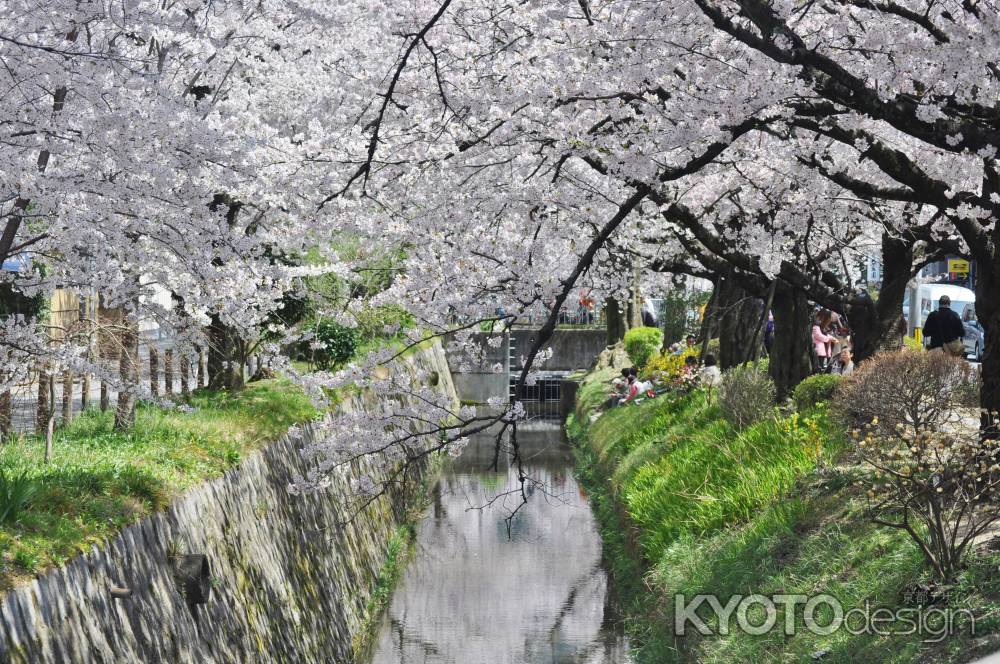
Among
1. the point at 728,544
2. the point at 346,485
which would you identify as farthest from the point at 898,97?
the point at 346,485

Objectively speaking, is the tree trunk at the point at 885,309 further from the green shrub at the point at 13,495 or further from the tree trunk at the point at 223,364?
the green shrub at the point at 13,495

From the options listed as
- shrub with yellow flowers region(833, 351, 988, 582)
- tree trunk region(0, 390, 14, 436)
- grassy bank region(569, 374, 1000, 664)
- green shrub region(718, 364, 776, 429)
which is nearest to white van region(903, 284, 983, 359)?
green shrub region(718, 364, 776, 429)

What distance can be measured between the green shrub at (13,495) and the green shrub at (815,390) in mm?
9627

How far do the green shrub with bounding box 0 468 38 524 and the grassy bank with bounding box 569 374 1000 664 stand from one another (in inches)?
206

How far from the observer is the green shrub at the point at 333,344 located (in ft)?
55.5

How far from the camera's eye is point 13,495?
6.77 meters

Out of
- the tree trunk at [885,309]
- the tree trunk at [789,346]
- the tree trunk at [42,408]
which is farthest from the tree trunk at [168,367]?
the tree trunk at [885,309]

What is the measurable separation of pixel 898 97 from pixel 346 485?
33.5ft

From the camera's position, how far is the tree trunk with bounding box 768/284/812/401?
1541cm

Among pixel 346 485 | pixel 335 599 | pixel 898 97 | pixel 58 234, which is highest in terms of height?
pixel 898 97

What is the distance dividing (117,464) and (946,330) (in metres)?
13.2

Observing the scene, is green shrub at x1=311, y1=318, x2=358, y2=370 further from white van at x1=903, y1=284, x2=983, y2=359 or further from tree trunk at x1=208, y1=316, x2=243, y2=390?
white van at x1=903, y1=284, x2=983, y2=359

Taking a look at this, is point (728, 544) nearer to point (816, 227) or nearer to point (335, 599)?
point (335, 599)

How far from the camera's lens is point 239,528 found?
10.1 metres
